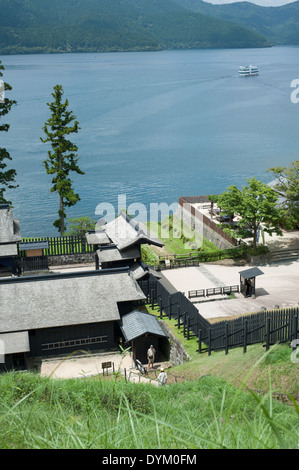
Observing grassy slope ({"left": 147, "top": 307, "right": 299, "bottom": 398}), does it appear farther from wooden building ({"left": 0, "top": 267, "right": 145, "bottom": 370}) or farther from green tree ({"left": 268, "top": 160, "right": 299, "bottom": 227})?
green tree ({"left": 268, "top": 160, "right": 299, "bottom": 227})

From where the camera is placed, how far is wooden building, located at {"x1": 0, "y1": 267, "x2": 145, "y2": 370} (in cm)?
2320

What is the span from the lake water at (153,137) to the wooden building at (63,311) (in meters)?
31.6

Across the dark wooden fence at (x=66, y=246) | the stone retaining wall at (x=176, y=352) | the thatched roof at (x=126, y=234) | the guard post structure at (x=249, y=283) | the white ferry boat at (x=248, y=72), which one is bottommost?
the stone retaining wall at (x=176, y=352)

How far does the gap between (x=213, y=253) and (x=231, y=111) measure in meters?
79.5

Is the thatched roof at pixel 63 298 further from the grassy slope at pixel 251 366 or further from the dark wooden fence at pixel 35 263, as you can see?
the dark wooden fence at pixel 35 263

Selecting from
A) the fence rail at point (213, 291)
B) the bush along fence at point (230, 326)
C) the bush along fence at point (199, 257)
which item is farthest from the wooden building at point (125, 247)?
the bush along fence at point (199, 257)

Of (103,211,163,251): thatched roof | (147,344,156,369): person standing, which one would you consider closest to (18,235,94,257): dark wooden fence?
(103,211,163,251): thatched roof

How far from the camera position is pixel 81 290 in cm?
2488

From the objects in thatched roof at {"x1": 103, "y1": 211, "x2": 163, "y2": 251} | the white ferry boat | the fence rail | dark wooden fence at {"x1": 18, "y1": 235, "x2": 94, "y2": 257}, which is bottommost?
the fence rail

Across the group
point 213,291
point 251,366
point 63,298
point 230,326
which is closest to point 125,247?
point 213,291

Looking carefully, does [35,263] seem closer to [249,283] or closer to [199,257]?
[199,257]

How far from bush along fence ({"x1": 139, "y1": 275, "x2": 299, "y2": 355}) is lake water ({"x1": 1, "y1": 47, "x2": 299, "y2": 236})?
32.2 m

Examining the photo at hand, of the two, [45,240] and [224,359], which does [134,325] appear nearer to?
[224,359]

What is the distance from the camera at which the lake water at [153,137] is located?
221ft
